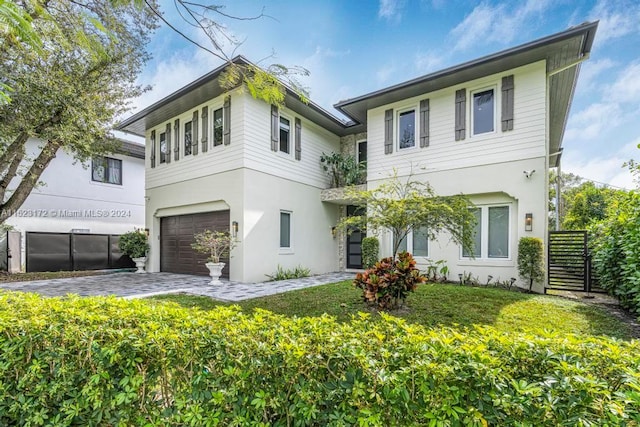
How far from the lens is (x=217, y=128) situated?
35.0 ft

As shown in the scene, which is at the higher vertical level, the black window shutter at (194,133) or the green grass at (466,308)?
the black window shutter at (194,133)

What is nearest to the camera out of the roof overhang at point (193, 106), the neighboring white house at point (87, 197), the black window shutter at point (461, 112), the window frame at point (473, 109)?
the window frame at point (473, 109)

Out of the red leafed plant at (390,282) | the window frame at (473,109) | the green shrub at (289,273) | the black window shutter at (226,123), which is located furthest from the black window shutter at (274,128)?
the red leafed plant at (390,282)

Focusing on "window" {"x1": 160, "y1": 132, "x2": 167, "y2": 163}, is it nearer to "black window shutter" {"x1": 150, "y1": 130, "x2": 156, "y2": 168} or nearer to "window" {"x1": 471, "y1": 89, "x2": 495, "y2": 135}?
"black window shutter" {"x1": 150, "y1": 130, "x2": 156, "y2": 168}

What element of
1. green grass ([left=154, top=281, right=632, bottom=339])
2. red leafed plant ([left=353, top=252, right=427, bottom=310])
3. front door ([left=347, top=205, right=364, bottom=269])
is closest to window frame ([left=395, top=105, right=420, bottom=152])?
→ front door ([left=347, top=205, right=364, bottom=269])

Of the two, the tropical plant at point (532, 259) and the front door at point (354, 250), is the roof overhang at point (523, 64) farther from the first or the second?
the tropical plant at point (532, 259)

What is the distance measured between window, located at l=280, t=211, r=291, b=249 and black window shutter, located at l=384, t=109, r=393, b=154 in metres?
4.10

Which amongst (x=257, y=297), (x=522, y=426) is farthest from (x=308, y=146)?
(x=522, y=426)

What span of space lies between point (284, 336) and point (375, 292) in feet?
13.1

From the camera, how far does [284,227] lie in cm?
1113

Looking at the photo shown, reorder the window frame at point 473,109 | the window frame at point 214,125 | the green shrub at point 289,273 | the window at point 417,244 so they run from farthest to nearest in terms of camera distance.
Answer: the window frame at point 214,125, the green shrub at point 289,273, the window at point 417,244, the window frame at point 473,109

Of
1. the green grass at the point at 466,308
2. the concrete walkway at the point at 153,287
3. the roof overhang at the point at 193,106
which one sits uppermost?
the roof overhang at the point at 193,106

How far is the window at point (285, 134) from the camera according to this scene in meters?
11.2

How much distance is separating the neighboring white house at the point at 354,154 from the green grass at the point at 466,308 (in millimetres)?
2257
